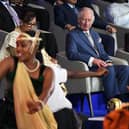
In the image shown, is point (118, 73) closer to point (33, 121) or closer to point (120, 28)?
point (120, 28)

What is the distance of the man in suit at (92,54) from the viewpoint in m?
5.48

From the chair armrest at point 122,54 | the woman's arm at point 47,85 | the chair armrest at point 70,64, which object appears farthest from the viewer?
the chair armrest at point 122,54

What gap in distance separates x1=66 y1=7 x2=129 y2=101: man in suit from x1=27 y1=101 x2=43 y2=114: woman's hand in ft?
5.30

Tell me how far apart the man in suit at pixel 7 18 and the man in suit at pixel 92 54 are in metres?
0.71

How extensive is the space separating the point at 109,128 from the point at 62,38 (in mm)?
3470

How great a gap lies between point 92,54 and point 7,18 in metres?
1.02

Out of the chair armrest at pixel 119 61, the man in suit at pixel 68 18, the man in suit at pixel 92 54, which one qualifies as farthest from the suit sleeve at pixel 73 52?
the man in suit at pixel 68 18

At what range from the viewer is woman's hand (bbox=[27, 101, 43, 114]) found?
387cm

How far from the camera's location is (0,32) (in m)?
5.56

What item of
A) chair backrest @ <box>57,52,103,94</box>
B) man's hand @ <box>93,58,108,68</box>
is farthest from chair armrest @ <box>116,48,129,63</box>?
chair backrest @ <box>57,52,103,94</box>

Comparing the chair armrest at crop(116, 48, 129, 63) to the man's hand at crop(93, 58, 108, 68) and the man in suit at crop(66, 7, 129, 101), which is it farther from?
the man's hand at crop(93, 58, 108, 68)

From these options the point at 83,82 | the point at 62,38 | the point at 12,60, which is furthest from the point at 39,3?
the point at 12,60

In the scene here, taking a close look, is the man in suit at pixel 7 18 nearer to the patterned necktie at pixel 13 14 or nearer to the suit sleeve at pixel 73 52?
the patterned necktie at pixel 13 14

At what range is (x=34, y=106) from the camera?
388cm
